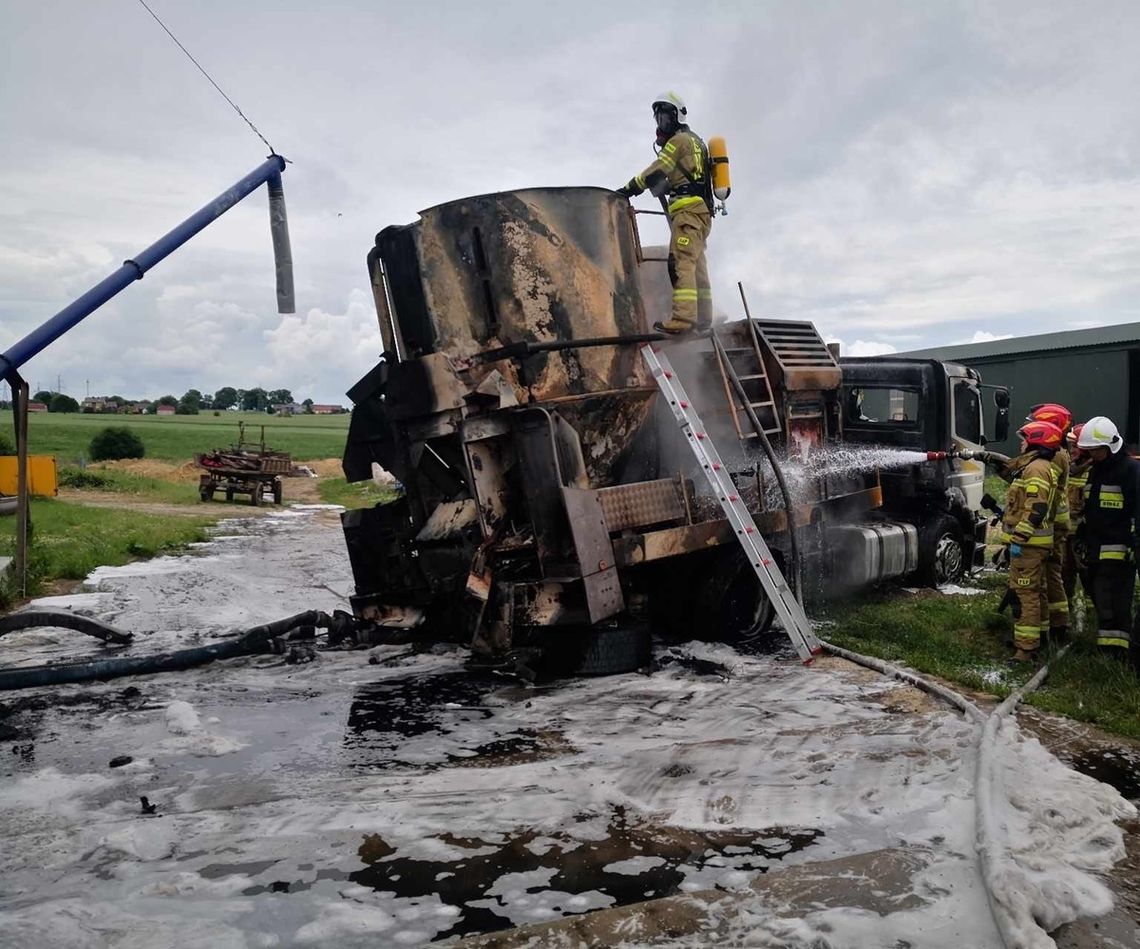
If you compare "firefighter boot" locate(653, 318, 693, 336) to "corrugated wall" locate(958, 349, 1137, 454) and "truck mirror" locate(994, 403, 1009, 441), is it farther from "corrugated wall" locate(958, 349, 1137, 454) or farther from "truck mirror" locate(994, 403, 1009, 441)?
"corrugated wall" locate(958, 349, 1137, 454)

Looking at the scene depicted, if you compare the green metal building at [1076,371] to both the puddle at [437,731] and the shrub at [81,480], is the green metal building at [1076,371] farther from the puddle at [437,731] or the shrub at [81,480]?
the shrub at [81,480]

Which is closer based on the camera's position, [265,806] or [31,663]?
[265,806]

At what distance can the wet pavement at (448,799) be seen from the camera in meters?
3.18

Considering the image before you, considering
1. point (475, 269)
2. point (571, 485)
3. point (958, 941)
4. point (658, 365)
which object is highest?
point (475, 269)

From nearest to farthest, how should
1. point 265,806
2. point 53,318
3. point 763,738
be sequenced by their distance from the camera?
point 265,806 < point 763,738 < point 53,318

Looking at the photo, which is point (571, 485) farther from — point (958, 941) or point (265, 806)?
point (958, 941)

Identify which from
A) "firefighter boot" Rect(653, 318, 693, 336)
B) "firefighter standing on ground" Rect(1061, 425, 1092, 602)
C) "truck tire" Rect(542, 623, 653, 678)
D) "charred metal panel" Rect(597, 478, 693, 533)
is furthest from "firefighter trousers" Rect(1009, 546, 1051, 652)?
"firefighter boot" Rect(653, 318, 693, 336)

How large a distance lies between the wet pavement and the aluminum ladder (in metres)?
0.34

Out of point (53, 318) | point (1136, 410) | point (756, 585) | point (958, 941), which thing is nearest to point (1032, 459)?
point (756, 585)

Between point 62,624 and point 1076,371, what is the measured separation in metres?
21.5

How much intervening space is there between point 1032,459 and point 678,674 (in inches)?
118

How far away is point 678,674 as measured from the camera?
20.6ft

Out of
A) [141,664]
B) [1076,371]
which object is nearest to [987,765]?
[141,664]

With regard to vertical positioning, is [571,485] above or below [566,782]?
above
